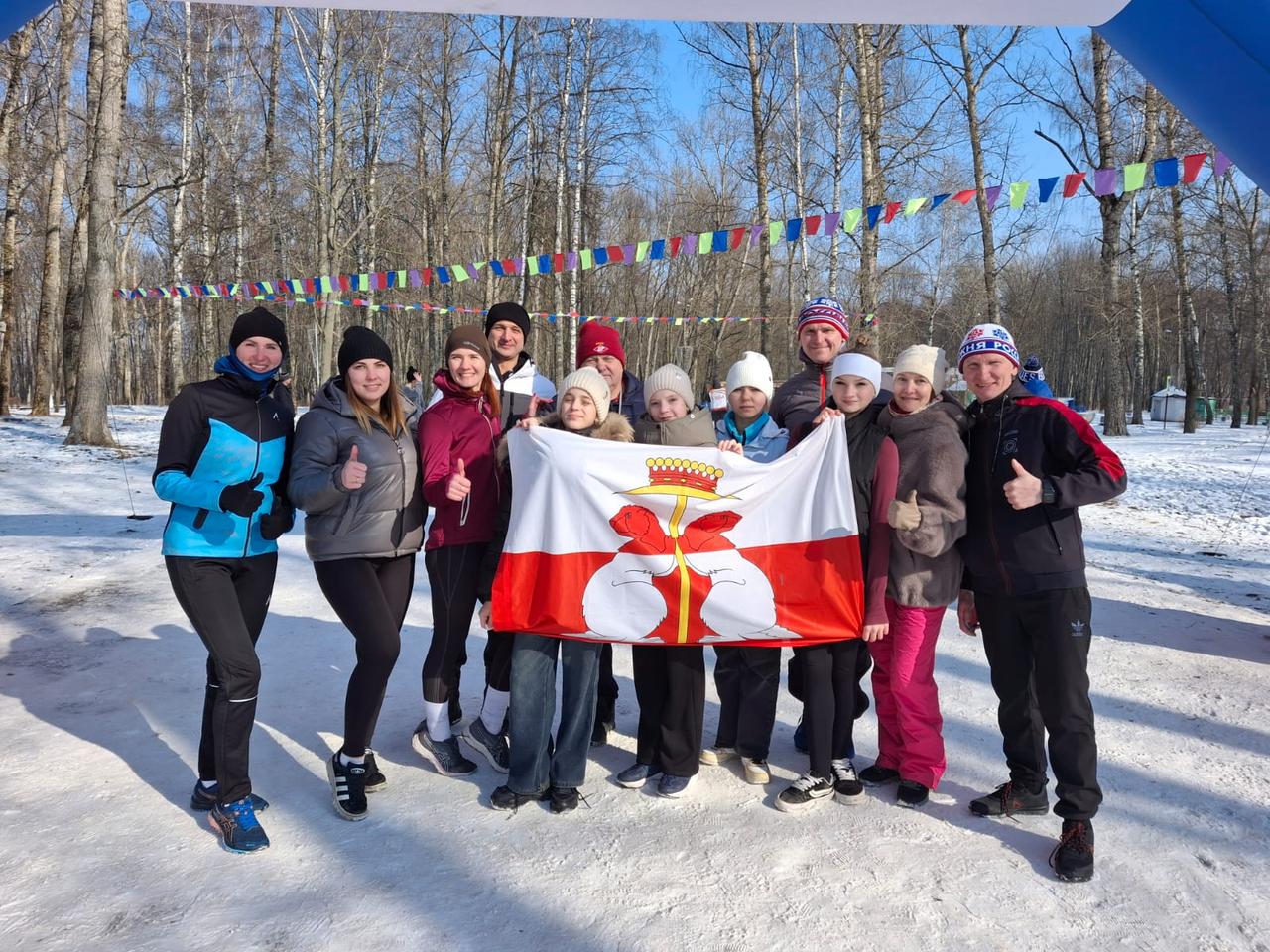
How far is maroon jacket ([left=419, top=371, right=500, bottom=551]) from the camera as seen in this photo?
3.51 meters

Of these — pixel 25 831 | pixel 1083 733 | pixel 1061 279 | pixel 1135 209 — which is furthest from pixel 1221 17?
pixel 1061 279

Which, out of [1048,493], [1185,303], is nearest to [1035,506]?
[1048,493]

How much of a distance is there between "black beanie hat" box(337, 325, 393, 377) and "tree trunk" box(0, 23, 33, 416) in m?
17.7

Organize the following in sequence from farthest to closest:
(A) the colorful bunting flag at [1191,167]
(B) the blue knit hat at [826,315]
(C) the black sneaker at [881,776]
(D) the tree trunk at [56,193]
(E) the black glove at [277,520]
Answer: (D) the tree trunk at [56,193] → (A) the colorful bunting flag at [1191,167] → (B) the blue knit hat at [826,315] → (C) the black sneaker at [881,776] → (E) the black glove at [277,520]

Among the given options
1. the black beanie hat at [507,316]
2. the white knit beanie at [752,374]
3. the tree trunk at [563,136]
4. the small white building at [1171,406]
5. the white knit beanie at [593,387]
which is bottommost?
the white knit beanie at [593,387]

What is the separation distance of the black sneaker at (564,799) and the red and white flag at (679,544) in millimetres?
652

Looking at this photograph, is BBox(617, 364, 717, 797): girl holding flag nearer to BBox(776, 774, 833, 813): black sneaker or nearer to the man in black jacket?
BBox(776, 774, 833, 813): black sneaker

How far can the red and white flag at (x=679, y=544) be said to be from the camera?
341cm

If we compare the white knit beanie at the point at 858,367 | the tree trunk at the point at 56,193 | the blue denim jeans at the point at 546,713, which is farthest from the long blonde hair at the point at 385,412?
the tree trunk at the point at 56,193

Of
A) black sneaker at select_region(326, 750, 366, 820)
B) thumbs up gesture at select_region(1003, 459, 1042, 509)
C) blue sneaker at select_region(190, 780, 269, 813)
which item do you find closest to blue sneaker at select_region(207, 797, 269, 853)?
blue sneaker at select_region(190, 780, 269, 813)

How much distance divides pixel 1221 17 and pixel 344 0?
3364mm

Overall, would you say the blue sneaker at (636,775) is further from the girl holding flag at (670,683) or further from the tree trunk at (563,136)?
the tree trunk at (563,136)

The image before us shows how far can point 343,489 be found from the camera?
3.21 m

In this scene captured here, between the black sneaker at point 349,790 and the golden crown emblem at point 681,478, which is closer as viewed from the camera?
the black sneaker at point 349,790
